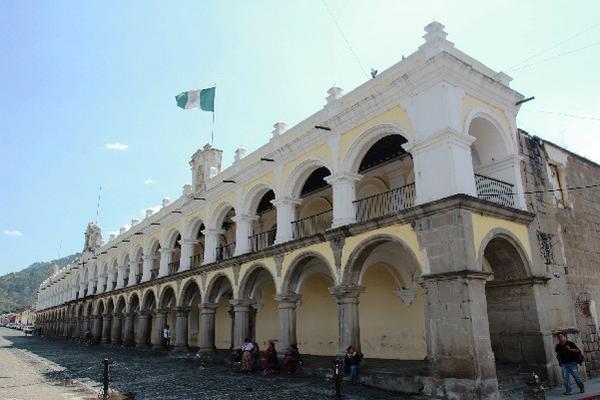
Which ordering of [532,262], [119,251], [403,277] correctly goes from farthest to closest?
[119,251], [403,277], [532,262]

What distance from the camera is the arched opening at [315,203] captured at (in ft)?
53.7

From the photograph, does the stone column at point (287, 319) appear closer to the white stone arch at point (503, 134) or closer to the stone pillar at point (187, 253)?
the white stone arch at point (503, 134)

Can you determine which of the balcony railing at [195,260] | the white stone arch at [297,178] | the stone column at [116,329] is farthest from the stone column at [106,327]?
the white stone arch at [297,178]

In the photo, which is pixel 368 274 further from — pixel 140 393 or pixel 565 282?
pixel 140 393

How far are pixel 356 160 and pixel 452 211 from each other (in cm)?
370

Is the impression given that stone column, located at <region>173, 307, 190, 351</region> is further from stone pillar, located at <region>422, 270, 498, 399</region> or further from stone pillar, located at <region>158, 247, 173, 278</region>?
stone pillar, located at <region>422, 270, 498, 399</region>

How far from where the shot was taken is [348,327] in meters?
12.0

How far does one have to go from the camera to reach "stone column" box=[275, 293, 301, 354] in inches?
569

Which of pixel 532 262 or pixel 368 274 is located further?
pixel 368 274

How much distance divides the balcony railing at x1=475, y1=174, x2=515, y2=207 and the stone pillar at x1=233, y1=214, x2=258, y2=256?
8445 mm

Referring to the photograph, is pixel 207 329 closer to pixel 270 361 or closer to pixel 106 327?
pixel 270 361

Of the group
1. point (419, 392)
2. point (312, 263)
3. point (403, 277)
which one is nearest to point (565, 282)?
point (403, 277)

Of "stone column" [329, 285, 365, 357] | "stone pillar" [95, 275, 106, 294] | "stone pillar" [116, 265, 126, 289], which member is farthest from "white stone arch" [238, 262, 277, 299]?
"stone pillar" [95, 275, 106, 294]

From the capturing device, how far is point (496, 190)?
11789 mm
